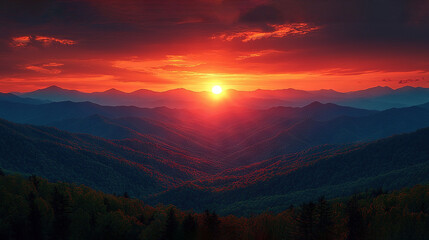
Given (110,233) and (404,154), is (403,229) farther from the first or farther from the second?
(404,154)

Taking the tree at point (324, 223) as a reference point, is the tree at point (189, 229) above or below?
below

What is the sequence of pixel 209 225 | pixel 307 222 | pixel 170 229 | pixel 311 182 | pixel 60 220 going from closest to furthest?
pixel 307 222 → pixel 209 225 → pixel 170 229 → pixel 60 220 → pixel 311 182

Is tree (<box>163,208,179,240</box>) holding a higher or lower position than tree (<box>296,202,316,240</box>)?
lower

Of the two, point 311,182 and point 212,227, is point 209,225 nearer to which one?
point 212,227

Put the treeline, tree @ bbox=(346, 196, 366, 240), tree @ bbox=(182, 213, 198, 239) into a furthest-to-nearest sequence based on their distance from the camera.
A: tree @ bbox=(182, 213, 198, 239) < tree @ bbox=(346, 196, 366, 240) < the treeline

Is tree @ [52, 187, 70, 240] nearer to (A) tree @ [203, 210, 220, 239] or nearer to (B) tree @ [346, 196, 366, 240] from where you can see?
(A) tree @ [203, 210, 220, 239]

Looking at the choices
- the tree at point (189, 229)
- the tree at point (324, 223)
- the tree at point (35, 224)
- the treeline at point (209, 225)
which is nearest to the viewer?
the tree at point (324, 223)

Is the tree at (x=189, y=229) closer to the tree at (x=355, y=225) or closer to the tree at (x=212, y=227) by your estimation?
the tree at (x=212, y=227)

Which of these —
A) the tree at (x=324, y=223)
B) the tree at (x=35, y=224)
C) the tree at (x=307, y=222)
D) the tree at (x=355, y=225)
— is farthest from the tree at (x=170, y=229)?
the tree at (x=355, y=225)

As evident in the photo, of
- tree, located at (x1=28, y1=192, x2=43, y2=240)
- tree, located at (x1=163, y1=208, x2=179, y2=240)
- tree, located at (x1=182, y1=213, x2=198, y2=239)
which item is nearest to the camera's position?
tree, located at (x1=163, y1=208, x2=179, y2=240)

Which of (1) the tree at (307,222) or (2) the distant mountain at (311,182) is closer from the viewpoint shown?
(1) the tree at (307,222)

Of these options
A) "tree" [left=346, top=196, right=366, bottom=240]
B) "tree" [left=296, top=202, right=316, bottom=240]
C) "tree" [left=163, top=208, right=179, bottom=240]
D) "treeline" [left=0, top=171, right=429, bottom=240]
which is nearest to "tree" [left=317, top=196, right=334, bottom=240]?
"treeline" [left=0, top=171, right=429, bottom=240]

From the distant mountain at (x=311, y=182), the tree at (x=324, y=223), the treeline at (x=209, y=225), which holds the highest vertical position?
the tree at (x=324, y=223)

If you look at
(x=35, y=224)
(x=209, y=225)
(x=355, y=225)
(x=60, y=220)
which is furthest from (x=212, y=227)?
(x=35, y=224)
